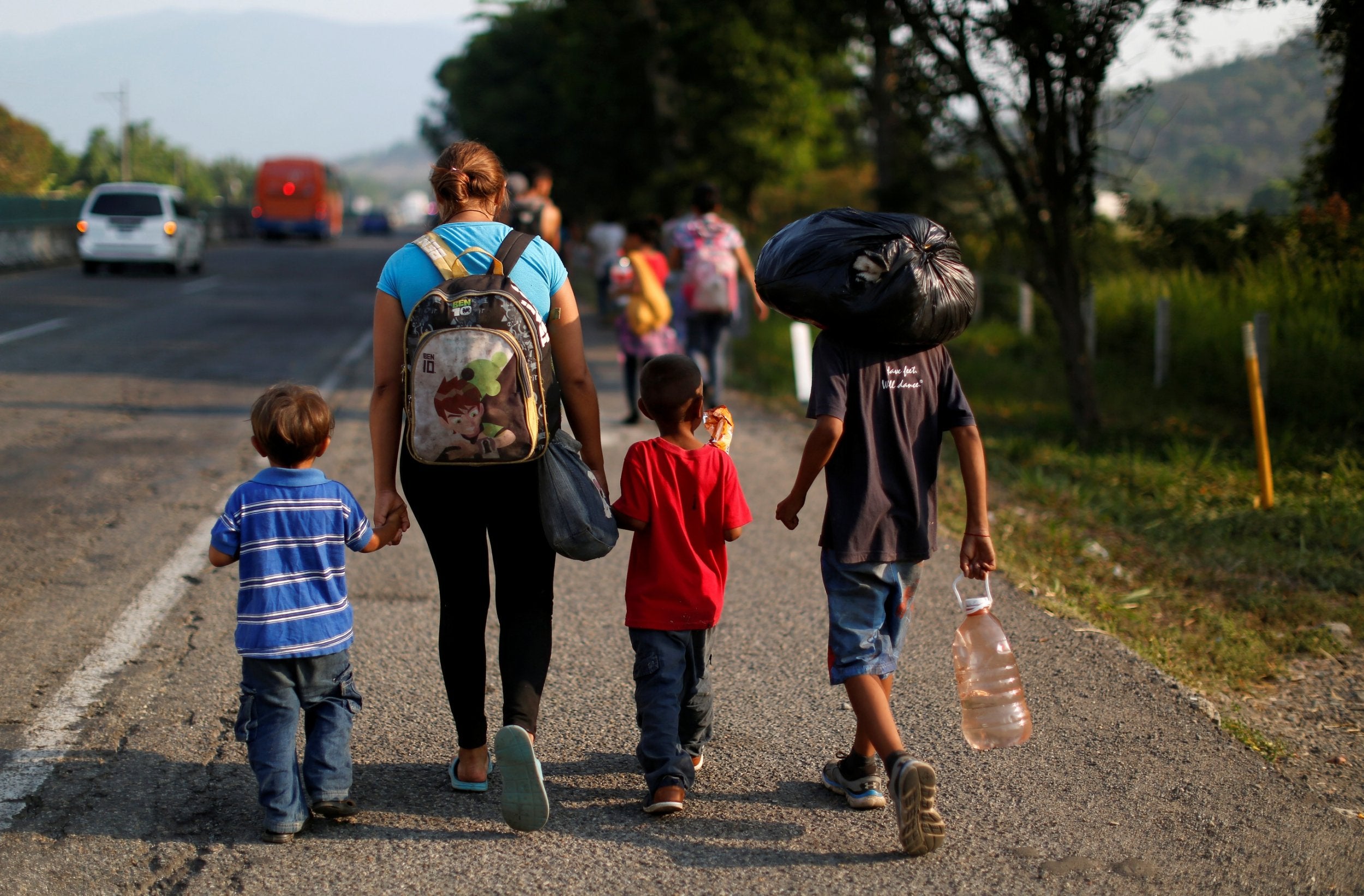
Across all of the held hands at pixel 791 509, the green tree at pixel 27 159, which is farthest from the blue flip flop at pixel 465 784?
the green tree at pixel 27 159

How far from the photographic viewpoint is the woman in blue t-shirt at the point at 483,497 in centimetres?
328

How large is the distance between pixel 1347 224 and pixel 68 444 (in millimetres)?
10515

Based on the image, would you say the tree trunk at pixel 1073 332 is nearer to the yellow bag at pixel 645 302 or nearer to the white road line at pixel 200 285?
the yellow bag at pixel 645 302

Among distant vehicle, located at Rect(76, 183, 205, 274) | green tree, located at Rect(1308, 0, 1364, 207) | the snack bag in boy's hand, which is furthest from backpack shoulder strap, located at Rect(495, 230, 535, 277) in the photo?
distant vehicle, located at Rect(76, 183, 205, 274)

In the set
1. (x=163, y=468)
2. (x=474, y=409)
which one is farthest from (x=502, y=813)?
(x=163, y=468)

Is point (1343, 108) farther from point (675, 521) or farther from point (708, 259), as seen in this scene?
point (675, 521)

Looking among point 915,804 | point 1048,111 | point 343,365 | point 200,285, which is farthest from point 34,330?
point 915,804

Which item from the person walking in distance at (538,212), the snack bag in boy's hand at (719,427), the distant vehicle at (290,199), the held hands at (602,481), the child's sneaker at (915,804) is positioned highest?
the distant vehicle at (290,199)

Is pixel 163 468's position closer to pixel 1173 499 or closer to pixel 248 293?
pixel 1173 499

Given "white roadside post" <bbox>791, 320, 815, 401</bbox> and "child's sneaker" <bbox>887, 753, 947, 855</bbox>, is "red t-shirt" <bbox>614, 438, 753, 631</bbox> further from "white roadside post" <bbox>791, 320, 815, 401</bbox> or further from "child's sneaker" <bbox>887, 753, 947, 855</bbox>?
"white roadside post" <bbox>791, 320, 815, 401</bbox>

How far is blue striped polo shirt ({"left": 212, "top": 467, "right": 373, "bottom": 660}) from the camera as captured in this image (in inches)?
126

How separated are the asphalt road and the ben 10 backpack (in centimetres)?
29

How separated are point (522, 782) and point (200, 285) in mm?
21548

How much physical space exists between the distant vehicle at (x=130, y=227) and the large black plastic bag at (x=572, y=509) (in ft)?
76.3
